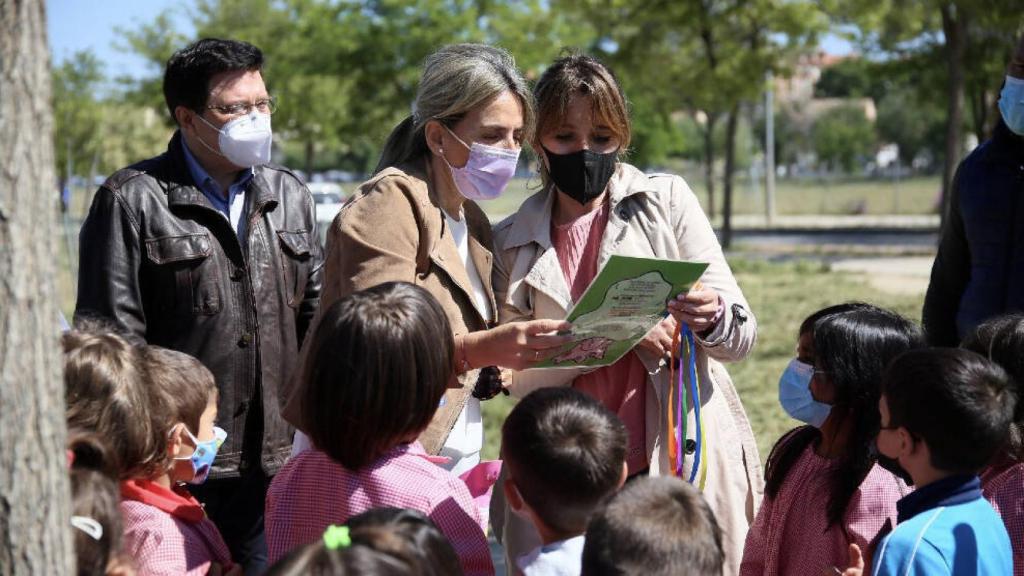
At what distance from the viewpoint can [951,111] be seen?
15.2 m

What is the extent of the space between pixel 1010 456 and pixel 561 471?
1225mm

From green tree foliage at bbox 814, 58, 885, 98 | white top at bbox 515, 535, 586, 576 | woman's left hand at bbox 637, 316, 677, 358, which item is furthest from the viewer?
green tree foliage at bbox 814, 58, 885, 98

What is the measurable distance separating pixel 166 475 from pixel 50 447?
43.4 inches

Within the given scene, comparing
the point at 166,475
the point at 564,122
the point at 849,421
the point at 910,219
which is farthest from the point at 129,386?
the point at 910,219

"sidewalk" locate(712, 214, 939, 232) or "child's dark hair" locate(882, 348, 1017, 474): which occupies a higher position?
"child's dark hair" locate(882, 348, 1017, 474)

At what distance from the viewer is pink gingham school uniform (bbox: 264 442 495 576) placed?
2.39 metres

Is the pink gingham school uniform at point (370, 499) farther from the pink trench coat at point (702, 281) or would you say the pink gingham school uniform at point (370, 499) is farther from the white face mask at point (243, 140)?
the white face mask at point (243, 140)

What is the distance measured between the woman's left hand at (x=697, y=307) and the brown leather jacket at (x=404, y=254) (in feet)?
1.65

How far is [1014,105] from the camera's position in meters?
3.46

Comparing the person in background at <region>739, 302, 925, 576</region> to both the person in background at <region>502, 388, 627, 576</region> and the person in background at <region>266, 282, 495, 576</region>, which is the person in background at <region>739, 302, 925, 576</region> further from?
the person in background at <region>266, 282, 495, 576</region>

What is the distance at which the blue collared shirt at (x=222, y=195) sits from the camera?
11.0 feet

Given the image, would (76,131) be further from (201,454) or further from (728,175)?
(201,454)

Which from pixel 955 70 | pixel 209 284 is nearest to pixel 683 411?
pixel 209 284

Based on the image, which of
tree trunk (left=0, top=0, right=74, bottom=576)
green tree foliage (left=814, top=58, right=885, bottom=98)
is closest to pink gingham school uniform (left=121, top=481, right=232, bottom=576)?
tree trunk (left=0, top=0, right=74, bottom=576)
